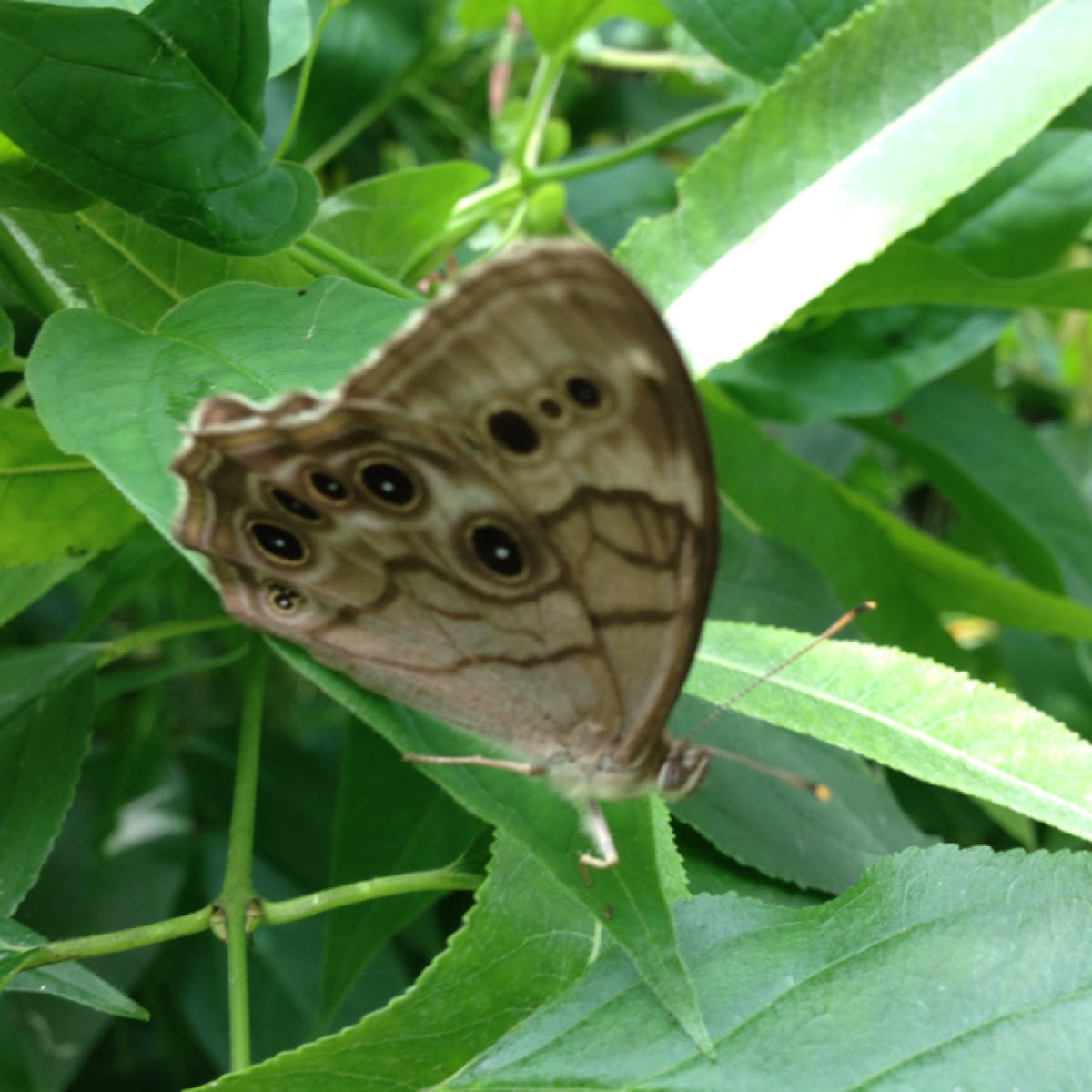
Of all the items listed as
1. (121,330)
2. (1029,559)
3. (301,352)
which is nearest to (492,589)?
(301,352)

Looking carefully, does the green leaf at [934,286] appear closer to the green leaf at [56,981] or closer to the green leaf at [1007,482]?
the green leaf at [1007,482]

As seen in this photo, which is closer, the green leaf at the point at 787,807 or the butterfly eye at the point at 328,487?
the butterfly eye at the point at 328,487

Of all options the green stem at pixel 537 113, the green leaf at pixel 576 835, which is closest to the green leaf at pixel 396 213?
the green stem at pixel 537 113

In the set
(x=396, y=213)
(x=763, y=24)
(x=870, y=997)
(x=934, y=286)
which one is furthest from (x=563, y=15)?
(x=870, y=997)

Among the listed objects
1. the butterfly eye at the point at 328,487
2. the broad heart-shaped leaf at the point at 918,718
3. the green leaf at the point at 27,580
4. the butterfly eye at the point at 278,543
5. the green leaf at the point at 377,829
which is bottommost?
the green leaf at the point at 377,829

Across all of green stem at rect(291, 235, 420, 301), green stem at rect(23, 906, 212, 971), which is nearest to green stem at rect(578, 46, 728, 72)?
green stem at rect(291, 235, 420, 301)

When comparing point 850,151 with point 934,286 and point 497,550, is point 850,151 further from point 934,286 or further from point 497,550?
point 497,550

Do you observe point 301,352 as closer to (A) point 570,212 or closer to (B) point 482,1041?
(B) point 482,1041
